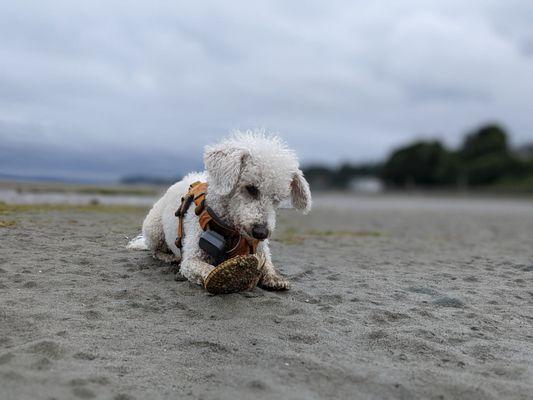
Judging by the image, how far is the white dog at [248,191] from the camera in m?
5.52

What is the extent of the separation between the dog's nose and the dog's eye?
40 cm

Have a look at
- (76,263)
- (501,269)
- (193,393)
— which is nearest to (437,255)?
(501,269)

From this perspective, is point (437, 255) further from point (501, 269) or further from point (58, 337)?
point (58, 337)

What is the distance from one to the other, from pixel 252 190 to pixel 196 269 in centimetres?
109

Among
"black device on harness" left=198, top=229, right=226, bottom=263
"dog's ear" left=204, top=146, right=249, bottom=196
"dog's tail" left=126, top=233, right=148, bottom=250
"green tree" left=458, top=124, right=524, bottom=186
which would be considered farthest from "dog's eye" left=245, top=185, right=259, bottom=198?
"green tree" left=458, top=124, right=524, bottom=186

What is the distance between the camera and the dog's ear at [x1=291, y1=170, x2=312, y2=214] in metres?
6.27

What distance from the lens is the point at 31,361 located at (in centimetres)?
372

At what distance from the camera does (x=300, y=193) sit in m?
6.36

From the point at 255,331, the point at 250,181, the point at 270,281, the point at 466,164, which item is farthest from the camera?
the point at 466,164

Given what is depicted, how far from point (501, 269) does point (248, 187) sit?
476 cm

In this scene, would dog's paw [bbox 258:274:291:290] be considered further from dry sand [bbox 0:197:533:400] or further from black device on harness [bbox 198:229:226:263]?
black device on harness [bbox 198:229:226:263]

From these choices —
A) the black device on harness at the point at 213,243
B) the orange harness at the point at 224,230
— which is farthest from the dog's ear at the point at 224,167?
the black device on harness at the point at 213,243

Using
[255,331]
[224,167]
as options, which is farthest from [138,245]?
[255,331]

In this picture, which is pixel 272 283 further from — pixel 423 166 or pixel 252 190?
pixel 423 166
